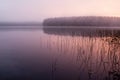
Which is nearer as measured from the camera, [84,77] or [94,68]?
[84,77]

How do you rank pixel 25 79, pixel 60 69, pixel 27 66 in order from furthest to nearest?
pixel 27 66 → pixel 60 69 → pixel 25 79

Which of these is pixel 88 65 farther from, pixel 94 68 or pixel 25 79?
pixel 25 79

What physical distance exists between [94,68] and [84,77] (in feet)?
2.24

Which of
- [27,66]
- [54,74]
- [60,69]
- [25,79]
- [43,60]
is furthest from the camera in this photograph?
[43,60]

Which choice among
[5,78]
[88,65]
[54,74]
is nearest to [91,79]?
[54,74]

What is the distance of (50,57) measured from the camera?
582 centimetres

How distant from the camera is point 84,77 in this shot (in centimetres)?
398

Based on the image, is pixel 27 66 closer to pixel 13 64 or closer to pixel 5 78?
pixel 13 64

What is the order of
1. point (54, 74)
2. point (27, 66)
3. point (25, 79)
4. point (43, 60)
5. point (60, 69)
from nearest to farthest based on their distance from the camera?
point (25, 79), point (54, 74), point (60, 69), point (27, 66), point (43, 60)

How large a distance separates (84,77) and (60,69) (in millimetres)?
688

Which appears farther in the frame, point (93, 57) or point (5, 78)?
point (93, 57)

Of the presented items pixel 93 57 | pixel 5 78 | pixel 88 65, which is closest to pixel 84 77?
pixel 88 65

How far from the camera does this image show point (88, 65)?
191 inches

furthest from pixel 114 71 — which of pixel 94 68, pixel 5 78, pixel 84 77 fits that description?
pixel 5 78
